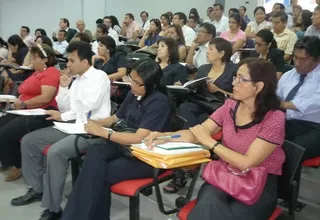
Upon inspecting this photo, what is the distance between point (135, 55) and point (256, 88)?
2966 mm

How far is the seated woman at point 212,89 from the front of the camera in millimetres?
2812

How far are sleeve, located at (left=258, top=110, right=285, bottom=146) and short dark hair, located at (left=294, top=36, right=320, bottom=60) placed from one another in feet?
2.93

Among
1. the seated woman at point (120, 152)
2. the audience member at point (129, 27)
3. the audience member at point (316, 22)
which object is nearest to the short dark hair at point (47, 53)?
the seated woman at point (120, 152)

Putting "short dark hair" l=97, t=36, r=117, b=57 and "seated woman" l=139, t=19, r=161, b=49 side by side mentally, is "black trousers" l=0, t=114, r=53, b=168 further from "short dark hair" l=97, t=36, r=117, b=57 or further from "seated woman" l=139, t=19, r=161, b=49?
"seated woman" l=139, t=19, r=161, b=49

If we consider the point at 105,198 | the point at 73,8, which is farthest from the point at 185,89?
the point at 73,8

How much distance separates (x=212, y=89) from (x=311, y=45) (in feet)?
2.84

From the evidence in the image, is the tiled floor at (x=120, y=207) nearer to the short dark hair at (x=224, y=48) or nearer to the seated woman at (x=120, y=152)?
the seated woman at (x=120, y=152)

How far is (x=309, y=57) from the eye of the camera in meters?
2.43

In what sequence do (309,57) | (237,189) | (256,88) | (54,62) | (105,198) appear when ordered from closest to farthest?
(237,189)
(256,88)
(105,198)
(309,57)
(54,62)

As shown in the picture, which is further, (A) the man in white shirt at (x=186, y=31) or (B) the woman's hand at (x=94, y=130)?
(A) the man in white shirt at (x=186, y=31)

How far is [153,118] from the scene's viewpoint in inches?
81.7

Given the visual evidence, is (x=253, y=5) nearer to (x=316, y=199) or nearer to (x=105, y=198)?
(x=316, y=199)

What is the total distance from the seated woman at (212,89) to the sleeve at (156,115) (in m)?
0.56

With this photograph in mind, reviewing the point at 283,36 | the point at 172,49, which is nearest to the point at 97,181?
the point at 172,49
